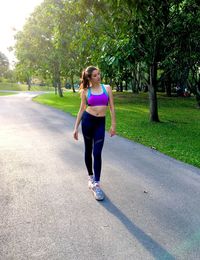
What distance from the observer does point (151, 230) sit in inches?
125

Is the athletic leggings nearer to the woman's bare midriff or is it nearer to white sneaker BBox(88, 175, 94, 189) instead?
the woman's bare midriff

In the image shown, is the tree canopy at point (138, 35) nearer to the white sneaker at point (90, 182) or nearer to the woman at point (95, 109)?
the woman at point (95, 109)

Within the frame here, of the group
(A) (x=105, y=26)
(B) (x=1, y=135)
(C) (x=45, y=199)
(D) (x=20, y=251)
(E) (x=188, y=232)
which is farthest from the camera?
(A) (x=105, y=26)

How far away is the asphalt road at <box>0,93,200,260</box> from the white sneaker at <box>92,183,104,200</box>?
0.07m

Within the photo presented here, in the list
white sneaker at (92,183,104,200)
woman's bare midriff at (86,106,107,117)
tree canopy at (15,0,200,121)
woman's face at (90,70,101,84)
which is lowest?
white sneaker at (92,183,104,200)

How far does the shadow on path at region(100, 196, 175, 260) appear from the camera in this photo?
2.74 metres

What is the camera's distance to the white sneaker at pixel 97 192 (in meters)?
4.02

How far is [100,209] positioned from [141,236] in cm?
81

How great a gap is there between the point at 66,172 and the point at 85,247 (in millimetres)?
2461

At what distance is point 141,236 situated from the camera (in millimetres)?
3064

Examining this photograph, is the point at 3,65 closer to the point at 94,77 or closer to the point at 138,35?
the point at 138,35

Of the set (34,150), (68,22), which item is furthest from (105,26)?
(34,150)

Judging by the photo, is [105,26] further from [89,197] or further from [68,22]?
[89,197]

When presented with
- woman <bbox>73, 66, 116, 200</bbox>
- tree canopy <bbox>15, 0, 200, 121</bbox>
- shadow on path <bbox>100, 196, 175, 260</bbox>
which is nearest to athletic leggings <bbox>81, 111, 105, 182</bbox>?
woman <bbox>73, 66, 116, 200</bbox>
